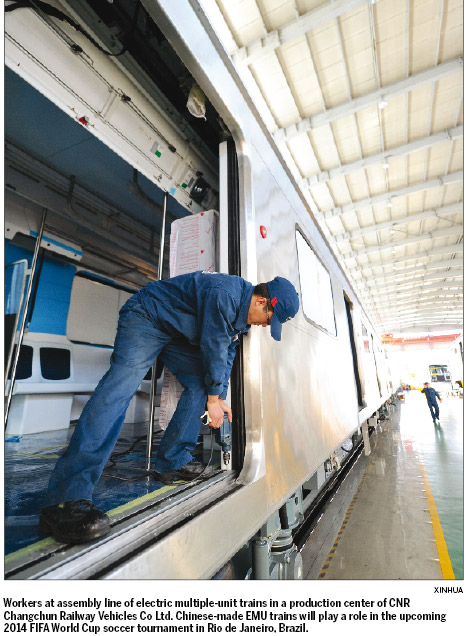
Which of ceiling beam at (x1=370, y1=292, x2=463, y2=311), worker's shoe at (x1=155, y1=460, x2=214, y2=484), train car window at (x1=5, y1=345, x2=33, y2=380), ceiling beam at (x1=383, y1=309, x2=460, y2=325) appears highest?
ceiling beam at (x1=370, y1=292, x2=463, y2=311)

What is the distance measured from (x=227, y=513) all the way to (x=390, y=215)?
11.6 m

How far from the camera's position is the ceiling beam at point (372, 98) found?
18.1 ft

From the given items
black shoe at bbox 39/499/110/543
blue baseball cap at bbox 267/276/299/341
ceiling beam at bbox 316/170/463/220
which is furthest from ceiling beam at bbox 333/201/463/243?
black shoe at bbox 39/499/110/543

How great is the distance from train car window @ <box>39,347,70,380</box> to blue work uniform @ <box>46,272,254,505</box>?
2.53 m

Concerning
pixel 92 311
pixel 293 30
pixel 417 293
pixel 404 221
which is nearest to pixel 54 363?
pixel 92 311

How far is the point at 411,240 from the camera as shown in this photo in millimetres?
11898

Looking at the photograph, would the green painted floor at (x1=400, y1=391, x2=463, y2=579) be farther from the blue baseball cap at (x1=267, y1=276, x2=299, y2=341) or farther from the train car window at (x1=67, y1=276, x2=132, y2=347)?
the train car window at (x1=67, y1=276, x2=132, y2=347)

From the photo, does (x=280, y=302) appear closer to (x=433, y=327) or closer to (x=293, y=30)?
(x=293, y=30)

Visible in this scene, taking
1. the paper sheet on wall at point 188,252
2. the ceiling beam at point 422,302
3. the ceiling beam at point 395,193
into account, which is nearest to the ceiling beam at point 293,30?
the ceiling beam at point 395,193

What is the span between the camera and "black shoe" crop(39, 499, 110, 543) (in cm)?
94

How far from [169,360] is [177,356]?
0.06 meters

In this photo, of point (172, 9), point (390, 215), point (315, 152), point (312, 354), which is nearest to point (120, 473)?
point (312, 354)

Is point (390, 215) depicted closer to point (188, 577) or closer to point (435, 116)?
point (435, 116)

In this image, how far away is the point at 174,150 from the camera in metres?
2.11
